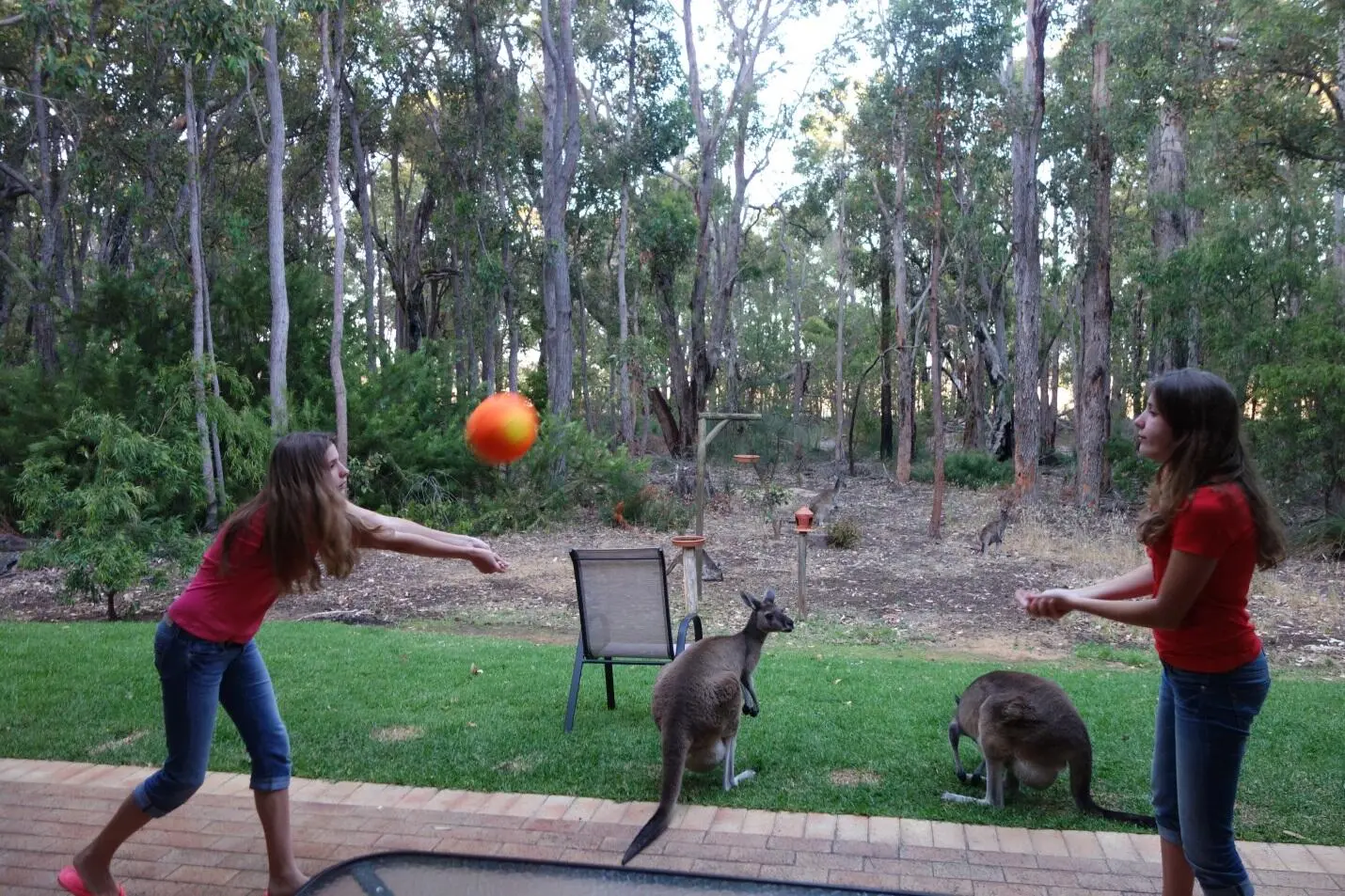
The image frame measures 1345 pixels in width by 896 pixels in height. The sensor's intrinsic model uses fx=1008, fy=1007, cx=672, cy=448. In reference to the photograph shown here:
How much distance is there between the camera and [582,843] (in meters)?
4.04

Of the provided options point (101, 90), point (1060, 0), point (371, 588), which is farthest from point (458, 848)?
point (1060, 0)

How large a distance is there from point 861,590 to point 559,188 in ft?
44.3

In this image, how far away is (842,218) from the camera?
33688 millimetres

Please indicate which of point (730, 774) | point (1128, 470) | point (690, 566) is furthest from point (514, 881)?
point (1128, 470)

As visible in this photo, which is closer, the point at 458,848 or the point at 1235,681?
the point at 1235,681

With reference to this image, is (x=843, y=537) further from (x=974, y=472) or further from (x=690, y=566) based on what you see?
(x=974, y=472)

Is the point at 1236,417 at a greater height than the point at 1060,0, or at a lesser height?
lesser

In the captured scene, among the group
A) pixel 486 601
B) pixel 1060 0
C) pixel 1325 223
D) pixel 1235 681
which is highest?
pixel 1060 0

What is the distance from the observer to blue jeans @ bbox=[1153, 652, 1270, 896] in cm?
279

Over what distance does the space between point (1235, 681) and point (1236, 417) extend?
0.74 meters

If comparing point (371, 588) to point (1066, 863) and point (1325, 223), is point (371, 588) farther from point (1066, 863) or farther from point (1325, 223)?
point (1325, 223)

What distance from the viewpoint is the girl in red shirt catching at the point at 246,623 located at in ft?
10.6

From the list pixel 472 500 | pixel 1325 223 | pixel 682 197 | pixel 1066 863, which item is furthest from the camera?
pixel 682 197

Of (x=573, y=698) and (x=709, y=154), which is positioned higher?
(x=709, y=154)
